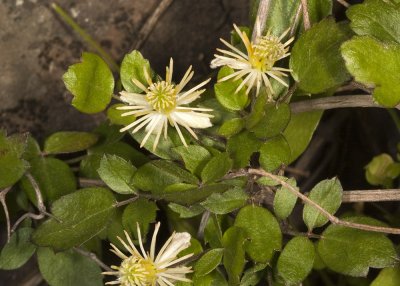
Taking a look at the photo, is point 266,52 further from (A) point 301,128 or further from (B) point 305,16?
(A) point 301,128

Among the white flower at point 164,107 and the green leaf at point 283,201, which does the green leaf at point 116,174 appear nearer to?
the white flower at point 164,107

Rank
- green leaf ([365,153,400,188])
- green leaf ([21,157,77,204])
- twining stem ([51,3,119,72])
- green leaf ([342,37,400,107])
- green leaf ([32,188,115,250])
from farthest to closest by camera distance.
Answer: twining stem ([51,3,119,72]) < green leaf ([365,153,400,188]) < green leaf ([21,157,77,204]) < green leaf ([32,188,115,250]) < green leaf ([342,37,400,107])

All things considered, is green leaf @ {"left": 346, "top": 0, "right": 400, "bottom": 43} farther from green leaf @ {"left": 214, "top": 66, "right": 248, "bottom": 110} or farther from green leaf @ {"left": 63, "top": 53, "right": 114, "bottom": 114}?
green leaf @ {"left": 63, "top": 53, "right": 114, "bottom": 114}

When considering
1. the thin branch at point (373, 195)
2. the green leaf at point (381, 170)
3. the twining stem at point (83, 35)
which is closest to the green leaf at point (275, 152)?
the thin branch at point (373, 195)

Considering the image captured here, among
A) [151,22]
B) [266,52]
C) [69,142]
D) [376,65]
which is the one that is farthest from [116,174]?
[151,22]

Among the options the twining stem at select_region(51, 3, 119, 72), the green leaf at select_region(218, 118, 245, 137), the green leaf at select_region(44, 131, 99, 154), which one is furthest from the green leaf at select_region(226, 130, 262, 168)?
the twining stem at select_region(51, 3, 119, 72)

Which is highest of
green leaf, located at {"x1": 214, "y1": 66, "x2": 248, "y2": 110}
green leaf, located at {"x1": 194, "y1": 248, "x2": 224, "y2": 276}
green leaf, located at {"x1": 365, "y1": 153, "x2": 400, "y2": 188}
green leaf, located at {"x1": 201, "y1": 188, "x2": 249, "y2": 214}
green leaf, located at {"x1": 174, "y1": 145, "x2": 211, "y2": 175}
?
green leaf, located at {"x1": 214, "y1": 66, "x2": 248, "y2": 110}
